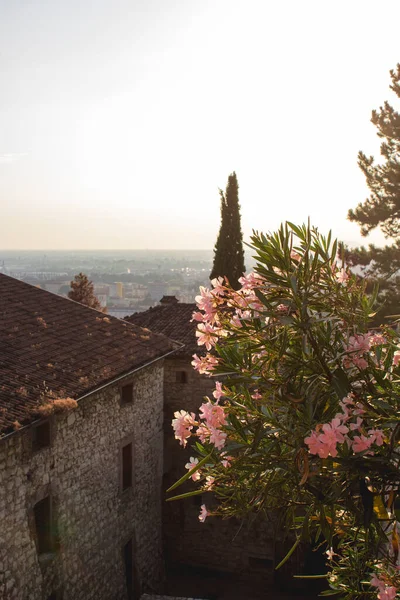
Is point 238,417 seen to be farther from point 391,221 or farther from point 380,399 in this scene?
point 391,221

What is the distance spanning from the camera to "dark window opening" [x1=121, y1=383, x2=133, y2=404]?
1282 centimetres

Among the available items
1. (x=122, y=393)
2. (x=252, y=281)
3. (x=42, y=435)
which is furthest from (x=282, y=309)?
(x=122, y=393)

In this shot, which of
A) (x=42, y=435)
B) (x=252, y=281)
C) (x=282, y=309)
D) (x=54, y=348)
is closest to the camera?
(x=282, y=309)

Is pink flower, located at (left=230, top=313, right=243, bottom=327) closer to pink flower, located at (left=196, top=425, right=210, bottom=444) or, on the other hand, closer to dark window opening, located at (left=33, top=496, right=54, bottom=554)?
pink flower, located at (left=196, top=425, right=210, bottom=444)

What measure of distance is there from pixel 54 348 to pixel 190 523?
27.9 ft

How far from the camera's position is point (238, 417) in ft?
15.7

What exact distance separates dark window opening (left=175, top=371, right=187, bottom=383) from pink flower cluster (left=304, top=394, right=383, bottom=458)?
43.1 ft

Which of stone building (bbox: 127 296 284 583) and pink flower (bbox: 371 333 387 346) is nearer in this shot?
pink flower (bbox: 371 333 387 346)

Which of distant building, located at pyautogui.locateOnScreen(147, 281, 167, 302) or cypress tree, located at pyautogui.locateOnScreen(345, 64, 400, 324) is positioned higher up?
cypress tree, located at pyautogui.locateOnScreen(345, 64, 400, 324)

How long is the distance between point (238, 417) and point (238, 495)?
2.04ft

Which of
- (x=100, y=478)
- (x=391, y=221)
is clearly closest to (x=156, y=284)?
(x=391, y=221)

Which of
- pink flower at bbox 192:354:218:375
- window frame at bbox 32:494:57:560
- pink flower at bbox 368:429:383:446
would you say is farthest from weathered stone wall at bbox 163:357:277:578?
pink flower at bbox 368:429:383:446

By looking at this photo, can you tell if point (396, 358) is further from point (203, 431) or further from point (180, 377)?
point (180, 377)

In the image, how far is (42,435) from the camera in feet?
32.0
